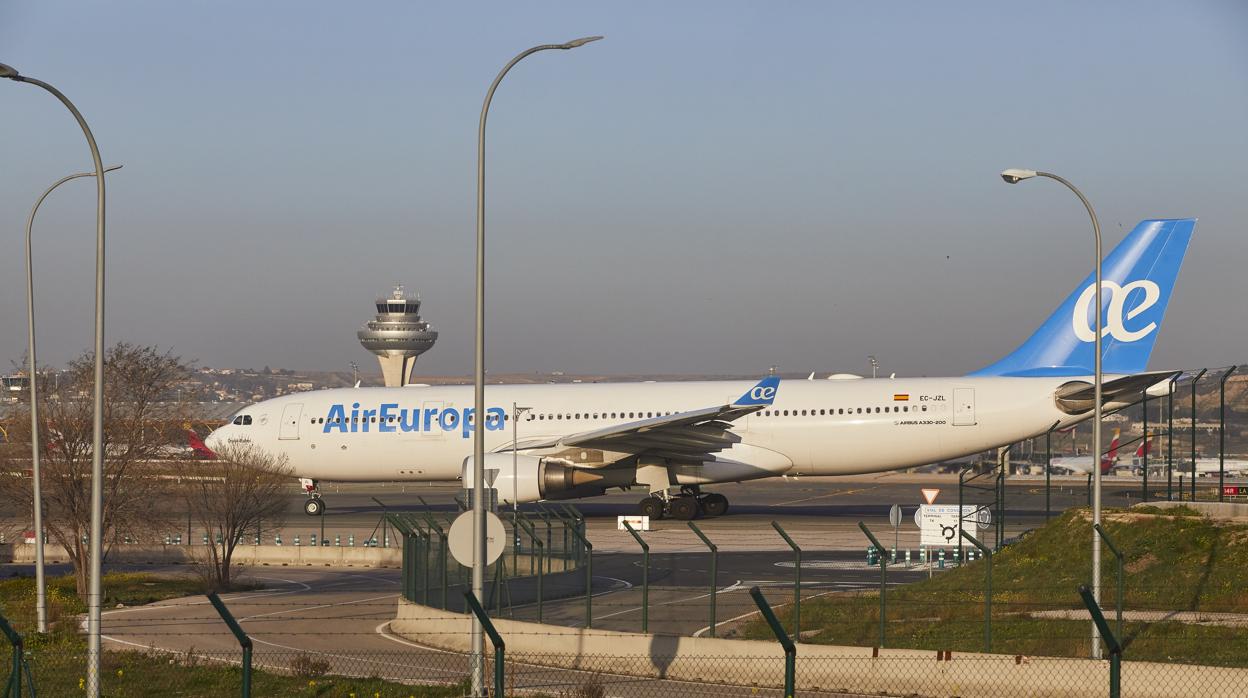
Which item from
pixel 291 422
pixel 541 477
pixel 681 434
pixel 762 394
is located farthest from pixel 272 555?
pixel 762 394

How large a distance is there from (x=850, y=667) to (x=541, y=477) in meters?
21.7

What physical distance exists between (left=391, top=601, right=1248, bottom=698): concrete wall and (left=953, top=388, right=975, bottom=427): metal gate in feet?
71.1

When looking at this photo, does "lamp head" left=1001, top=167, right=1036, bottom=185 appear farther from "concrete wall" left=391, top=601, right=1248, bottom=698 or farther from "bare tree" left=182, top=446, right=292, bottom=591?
"bare tree" left=182, top=446, right=292, bottom=591

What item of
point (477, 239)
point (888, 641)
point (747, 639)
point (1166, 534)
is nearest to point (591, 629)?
point (747, 639)

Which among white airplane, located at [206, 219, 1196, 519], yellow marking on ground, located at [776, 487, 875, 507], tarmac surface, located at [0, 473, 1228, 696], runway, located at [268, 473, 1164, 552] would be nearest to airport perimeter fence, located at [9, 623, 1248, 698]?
tarmac surface, located at [0, 473, 1228, 696]

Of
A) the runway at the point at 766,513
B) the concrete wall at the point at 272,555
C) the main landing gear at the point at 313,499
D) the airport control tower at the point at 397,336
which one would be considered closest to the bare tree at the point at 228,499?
the concrete wall at the point at 272,555

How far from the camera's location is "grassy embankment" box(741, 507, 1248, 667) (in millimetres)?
17031

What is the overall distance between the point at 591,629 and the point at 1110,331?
2302 centimetres

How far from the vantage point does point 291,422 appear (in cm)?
4359

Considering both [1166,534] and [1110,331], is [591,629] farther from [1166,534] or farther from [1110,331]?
[1110,331]

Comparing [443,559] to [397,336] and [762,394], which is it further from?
[397,336]

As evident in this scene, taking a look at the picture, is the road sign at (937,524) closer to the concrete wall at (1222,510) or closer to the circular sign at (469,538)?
the concrete wall at (1222,510)

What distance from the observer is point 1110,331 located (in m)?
37.0

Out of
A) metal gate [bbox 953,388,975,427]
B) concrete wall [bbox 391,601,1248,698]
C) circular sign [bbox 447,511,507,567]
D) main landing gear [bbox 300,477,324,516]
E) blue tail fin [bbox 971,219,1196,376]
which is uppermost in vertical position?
blue tail fin [bbox 971,219,1196,376]
